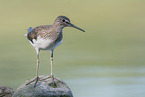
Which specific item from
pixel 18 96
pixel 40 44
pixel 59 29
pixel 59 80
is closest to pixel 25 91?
pixel 18 96

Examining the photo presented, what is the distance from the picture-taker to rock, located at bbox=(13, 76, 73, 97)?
29.8 ft

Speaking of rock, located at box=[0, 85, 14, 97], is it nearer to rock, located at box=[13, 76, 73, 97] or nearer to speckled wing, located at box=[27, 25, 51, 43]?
rock, located at box=[13, 76, 73, 97]

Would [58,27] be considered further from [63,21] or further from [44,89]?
[44,89]

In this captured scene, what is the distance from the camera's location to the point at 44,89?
911cm

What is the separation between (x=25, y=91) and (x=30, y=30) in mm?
2112

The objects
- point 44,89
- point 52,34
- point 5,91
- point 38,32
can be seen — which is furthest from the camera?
point 5,91

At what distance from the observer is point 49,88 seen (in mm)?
9188

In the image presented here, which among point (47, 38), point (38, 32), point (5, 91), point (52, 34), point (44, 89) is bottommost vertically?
point (44, 89)

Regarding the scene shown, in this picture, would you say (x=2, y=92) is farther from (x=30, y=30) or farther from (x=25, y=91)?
(x=30, y=30)

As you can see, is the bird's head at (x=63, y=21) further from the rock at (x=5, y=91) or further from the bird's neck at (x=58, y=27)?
the rock at (x=5, y=91)

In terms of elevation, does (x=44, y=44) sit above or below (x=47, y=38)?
below

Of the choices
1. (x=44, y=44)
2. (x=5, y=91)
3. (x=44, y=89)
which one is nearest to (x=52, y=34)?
(x=44, y=44)

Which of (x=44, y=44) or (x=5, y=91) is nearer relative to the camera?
(x=44, y=44)

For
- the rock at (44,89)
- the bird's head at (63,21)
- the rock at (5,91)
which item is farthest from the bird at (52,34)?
the rock at (5,91)
